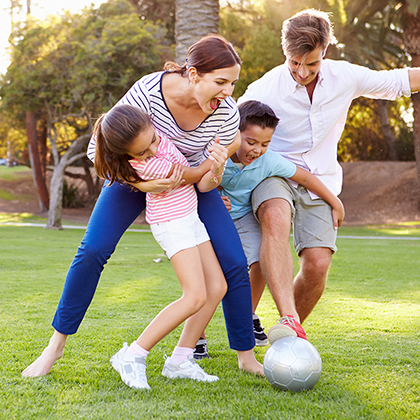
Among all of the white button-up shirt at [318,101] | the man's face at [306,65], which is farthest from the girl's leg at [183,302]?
the man's face at [306,65]

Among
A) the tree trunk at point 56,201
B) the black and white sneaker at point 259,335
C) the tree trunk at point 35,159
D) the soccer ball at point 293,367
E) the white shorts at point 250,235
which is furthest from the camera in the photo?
the tree trunk at point 35,159

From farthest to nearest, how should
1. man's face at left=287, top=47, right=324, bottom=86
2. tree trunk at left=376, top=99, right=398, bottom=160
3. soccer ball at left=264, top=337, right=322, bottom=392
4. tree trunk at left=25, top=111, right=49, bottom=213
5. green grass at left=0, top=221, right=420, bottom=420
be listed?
1. tree trunk at left=376, top=99, right=398, bottom=160
2. tree trunk at left=25, top=111, right=49, bottom=213
3. man's face at left=287, top=47, right=324, bottom=86
4. soccer ball at left=264, top=337, right=322, bottom=392
5. green grass at left=0, top=221, right=420, bottom=420

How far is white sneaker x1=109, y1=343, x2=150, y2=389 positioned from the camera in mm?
2820

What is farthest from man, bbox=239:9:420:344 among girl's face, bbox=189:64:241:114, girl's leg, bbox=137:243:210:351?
girl's face, bbox=189:64:241:114

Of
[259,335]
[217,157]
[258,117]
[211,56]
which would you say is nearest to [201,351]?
[259,335]

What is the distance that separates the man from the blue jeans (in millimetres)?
509

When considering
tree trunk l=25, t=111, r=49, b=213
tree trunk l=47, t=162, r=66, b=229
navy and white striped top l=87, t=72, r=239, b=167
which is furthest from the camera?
tree trunk l=25, t=111, r=49, b=213

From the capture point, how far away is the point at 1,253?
9.84 metres

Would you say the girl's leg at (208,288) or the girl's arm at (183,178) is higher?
the girl's arm at (183,178)

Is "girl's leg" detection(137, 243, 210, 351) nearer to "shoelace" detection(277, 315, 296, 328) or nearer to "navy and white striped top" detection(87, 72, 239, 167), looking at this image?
"shoelace" detection(277, 315, 296, 328)

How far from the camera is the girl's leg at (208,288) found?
3.12 metres

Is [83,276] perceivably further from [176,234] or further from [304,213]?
[304,213]

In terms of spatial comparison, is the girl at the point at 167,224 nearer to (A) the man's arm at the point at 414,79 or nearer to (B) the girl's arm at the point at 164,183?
(B) the girl's arm at the point at 164,183

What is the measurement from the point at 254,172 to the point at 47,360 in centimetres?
188
